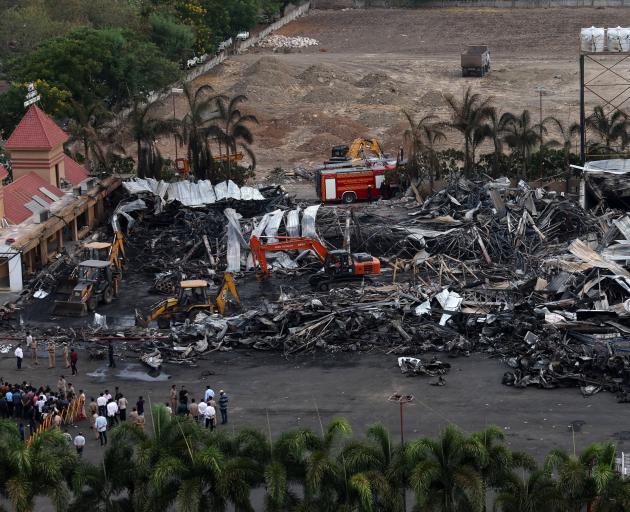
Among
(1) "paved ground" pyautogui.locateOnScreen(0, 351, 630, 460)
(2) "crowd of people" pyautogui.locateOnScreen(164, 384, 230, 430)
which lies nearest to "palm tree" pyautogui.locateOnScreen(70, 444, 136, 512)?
(1) "paved ground" pyautogui.locateOnScreen(0, 351, 630, 460)

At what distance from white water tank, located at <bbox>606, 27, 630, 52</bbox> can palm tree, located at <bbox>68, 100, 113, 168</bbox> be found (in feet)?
84.3

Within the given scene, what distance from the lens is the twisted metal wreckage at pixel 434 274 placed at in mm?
44031

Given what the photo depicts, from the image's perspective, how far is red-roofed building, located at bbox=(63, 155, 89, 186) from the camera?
65188 mm

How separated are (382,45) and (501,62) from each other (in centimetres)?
1365

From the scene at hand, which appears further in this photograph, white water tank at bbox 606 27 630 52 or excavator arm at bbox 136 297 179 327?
white water tank at bbox 606 27 630 52

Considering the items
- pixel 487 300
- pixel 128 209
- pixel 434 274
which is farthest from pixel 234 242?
pixel 487 300

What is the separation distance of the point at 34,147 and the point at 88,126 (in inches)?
338

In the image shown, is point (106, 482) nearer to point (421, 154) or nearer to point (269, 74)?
point (421, 154)

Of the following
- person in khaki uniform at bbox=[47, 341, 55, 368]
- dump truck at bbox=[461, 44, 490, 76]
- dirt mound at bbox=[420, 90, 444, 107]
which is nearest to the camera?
person in khaki uniform at bbox=[47, 341, 55, 368]

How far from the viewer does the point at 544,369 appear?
42062 millimetres

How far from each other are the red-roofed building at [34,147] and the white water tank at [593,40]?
24295 millimetres

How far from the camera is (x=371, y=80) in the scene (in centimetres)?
9800

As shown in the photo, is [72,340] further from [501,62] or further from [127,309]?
[501,62]

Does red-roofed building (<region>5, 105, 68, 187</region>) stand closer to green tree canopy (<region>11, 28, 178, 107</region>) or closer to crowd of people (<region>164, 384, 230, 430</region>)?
green tree canopy (<region>11, 28, 178, 107</region>)
